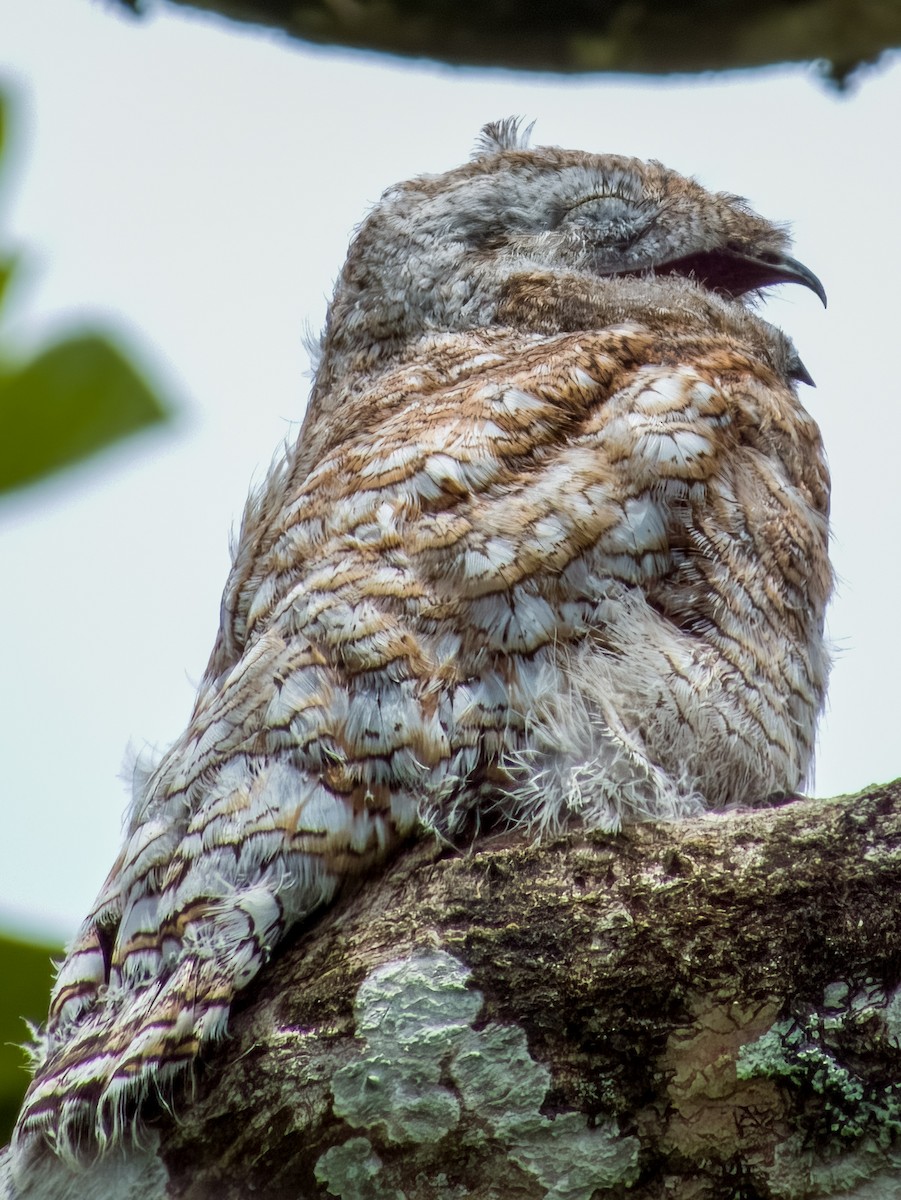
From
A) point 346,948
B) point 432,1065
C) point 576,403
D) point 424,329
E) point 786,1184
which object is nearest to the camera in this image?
point 786,1184

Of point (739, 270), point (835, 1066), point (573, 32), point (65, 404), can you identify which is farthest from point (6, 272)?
point (739, 270)

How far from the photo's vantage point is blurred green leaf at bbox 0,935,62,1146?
2.76 meters

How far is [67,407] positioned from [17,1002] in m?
1.38

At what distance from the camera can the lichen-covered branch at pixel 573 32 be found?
1980 millimetres

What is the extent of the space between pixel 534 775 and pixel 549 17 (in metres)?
1.30

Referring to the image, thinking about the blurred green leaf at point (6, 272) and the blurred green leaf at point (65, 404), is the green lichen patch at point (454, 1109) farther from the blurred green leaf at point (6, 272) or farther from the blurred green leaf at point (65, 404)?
the blurred green leaf at point (6, 272)

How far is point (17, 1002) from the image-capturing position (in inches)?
111

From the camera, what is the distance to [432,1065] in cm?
204

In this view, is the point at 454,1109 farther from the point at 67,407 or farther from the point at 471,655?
the point at 67,407

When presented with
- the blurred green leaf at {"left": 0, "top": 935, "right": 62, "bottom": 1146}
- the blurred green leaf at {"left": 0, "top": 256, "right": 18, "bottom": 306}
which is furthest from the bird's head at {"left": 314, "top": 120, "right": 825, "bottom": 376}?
the blurred green leaf at {"left": 0, "top": 935, "right": 62, "bottom": 1146}

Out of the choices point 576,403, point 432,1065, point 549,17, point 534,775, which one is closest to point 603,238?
point 576,403

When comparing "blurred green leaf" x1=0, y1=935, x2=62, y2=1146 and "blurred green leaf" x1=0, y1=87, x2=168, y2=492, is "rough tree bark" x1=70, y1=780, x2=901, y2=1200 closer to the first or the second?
"blurred green leaf" x1=0, y1=935, x2=62, y2=1146

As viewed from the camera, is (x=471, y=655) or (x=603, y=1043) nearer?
(x=603, y=1043)

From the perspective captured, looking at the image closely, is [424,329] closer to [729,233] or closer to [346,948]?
[729,233]
